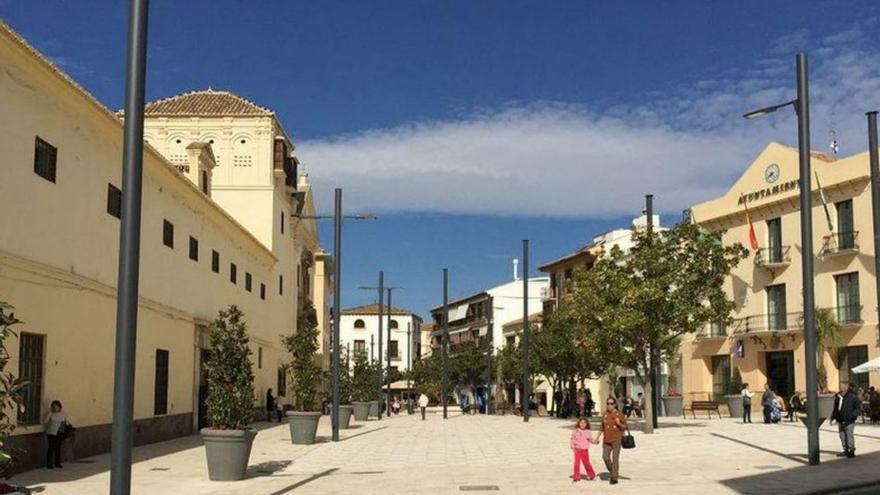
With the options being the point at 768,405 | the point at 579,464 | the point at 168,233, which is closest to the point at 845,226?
the point at 768,405

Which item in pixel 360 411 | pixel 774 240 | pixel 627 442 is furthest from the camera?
pixel 774 240

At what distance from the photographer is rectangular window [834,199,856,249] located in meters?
43.2

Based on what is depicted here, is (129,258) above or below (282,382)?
above

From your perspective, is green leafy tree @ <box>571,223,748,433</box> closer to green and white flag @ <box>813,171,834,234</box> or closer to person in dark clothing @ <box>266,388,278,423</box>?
green and white flag @ <box>813,171,834,234</box>

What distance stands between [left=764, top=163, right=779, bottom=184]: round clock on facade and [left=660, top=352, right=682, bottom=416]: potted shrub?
10.2 metres

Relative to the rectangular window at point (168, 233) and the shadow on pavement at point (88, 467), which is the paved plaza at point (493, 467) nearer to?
the shadow on pavement at point (88, 467)

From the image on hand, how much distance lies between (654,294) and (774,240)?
72.6 feet

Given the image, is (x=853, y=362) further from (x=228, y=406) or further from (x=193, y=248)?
(x=228, y=406)

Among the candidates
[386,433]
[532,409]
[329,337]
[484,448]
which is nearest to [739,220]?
[532,409]

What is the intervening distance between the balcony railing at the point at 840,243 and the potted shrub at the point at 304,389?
2433 cm

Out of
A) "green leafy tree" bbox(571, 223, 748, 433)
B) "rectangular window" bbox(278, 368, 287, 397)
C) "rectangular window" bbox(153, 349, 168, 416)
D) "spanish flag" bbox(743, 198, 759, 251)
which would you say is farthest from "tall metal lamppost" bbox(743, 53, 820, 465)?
"rectangular window" bbox(278, 368, 287, 397)

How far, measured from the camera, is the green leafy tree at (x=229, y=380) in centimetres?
1803

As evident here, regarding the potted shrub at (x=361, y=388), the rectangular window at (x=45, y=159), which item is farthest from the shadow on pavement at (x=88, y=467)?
the potted shrub at (x=361, y=388)

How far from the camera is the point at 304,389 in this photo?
98.4ft
